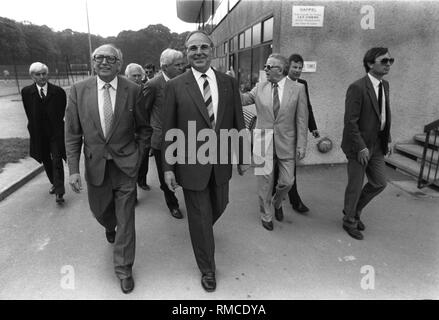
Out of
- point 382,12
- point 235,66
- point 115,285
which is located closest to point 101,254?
point 115,285

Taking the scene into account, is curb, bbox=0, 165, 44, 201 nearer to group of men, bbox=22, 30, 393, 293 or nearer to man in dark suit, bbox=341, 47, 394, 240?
group of men, bbox=22, 30, 393, 293

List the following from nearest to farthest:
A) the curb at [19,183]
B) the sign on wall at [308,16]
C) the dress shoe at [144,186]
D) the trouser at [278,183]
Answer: the trouser at [278,183] < the curb at [19,183] < the dress shoe at [144,186] < the sign on wall at [308,16]

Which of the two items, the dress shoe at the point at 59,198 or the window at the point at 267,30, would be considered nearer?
the dress shoe at the point at 59,198

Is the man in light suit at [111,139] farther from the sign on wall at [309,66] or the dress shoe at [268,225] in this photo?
the sign on wall at [309,66]

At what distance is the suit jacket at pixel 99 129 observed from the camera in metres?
2.93

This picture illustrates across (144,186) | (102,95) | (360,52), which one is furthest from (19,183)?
(360,52)

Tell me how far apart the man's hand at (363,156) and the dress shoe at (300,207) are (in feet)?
3.84

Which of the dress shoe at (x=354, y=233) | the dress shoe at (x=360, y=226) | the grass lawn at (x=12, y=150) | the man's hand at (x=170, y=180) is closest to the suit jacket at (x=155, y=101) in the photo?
the man's hand at (x=170, y=180)

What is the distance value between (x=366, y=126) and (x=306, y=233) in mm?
1424

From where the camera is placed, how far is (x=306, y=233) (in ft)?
13.1

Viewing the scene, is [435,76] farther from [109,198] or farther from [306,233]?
[109,198]

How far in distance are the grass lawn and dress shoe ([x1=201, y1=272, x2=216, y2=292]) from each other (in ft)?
17.0

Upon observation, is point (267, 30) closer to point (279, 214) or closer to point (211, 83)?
point (279, 214)

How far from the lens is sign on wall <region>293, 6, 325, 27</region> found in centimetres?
600
